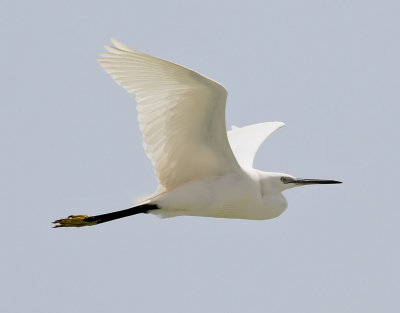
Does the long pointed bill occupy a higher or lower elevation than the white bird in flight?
lower

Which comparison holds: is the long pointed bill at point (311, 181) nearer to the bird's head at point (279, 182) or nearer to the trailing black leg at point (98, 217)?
the bird's head at point (279, 182)

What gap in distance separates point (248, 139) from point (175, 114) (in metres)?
2.86

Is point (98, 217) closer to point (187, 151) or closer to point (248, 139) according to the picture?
point (187, 151)

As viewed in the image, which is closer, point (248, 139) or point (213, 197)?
point (213, 197)

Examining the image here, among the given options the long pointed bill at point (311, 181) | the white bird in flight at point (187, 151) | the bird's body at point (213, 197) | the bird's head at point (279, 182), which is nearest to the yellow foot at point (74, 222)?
the white bird in flight at point (187, 151)

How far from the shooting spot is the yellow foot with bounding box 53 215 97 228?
9.92 metres

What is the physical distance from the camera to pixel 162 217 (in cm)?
980

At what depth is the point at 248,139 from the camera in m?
11.8

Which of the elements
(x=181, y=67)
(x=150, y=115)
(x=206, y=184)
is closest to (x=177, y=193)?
(x=206, y=184)

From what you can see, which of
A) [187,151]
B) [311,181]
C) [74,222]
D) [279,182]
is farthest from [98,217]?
[311,181]

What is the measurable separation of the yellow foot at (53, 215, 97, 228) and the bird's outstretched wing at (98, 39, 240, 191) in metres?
0.91

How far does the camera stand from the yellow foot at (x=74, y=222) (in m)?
9.92

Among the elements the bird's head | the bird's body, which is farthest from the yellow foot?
the bird's head

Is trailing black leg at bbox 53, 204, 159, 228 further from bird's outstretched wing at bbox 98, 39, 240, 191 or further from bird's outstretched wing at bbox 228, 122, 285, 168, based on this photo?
bird's outstretched wing at bbox 228, 122, 285, 168
